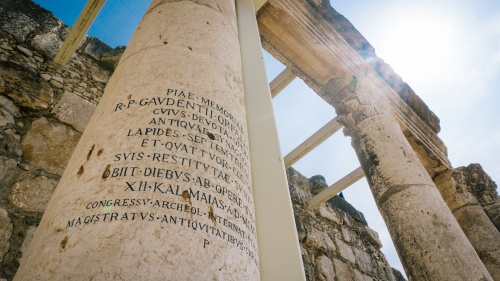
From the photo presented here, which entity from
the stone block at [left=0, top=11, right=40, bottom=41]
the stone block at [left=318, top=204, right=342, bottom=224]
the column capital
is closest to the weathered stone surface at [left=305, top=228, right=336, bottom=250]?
the stone block at [left=318, top=204, right=342, bottom=224]

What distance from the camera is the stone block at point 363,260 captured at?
497cm

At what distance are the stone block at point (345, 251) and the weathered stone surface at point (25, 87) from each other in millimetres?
4328

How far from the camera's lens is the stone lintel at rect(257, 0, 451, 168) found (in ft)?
12.8

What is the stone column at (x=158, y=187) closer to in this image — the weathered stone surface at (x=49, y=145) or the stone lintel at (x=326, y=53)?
the weathered stone surface at (x=49, y=145)

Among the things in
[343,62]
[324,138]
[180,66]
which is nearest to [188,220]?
[180,66]

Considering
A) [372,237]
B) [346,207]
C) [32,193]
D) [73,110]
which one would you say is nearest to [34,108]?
[73,110]

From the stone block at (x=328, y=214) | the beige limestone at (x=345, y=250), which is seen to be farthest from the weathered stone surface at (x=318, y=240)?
the stone block at (x=328, y=214)

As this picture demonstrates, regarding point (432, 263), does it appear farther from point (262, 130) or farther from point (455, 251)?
point (262, 130)

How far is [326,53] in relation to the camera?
13.4 feet

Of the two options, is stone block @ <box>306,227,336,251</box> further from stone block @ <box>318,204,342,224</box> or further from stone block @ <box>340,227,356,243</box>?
stone block @ <box>340,227,356,243</box>

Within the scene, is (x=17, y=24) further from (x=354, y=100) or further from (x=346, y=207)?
(x=346, y=207)

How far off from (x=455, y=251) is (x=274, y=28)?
120 inches

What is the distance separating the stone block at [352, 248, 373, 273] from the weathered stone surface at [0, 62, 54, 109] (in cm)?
478

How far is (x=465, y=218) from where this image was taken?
4.09m
